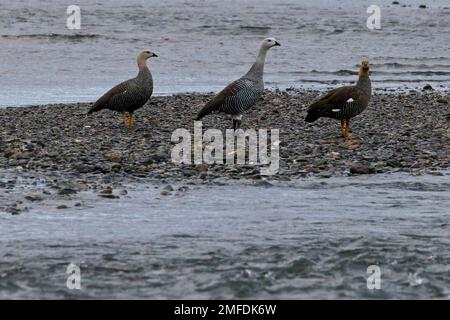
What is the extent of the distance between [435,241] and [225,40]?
114 ft

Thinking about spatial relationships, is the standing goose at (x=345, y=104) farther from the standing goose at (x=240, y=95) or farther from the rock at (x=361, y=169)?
the rock at (x=361, y=169)

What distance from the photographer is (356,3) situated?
70.4 m

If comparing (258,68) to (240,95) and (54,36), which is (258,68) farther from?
(54,36)

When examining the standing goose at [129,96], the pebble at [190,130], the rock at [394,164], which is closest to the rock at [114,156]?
the pebble at [190,130]

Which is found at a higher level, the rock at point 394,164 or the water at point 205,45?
the rock at point 394,164

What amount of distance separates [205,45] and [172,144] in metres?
26.5

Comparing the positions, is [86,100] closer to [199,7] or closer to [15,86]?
[15,86]

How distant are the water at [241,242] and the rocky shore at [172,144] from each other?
79 centimetres

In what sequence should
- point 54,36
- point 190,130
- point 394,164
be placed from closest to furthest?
point 394,164 → point 190,130 → point 54,36

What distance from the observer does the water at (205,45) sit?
105 ft

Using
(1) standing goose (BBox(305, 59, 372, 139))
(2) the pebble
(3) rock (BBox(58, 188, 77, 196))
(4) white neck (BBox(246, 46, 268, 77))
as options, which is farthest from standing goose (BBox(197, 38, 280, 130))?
(3) rock (BBox(58, 188, 77, 196))

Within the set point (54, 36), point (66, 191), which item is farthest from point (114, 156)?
point (54, 36)

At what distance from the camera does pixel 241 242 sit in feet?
37.1
